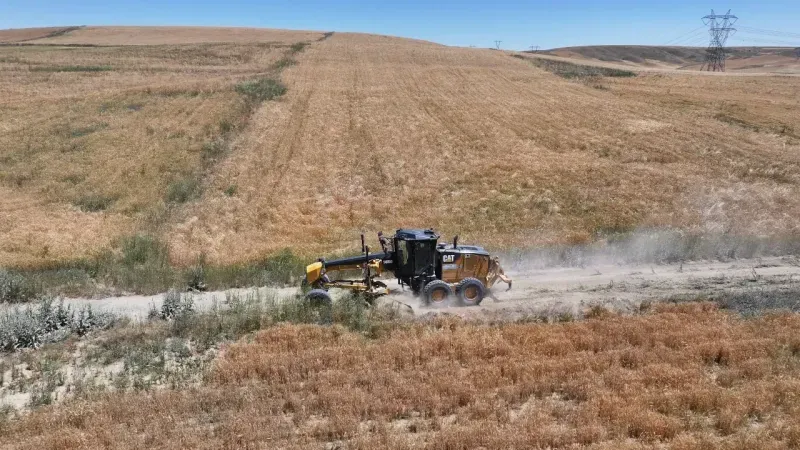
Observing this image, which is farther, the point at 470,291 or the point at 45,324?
the point at 470,291

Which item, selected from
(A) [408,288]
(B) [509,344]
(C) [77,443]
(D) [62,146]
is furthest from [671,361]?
(D) [62,146]

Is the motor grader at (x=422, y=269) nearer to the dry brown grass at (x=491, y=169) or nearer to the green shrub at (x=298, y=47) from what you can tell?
the dry brown grass at (x=491, y=169)

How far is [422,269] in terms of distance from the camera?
1416 centimetres

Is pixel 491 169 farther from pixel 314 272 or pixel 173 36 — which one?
pixel 173 36

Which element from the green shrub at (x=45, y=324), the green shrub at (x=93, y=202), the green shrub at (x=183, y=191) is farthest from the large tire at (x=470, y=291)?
the green shrub at (x=93, y=202)

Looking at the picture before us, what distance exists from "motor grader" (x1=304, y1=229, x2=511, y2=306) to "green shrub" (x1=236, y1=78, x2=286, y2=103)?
89.0 ft

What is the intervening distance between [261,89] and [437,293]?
31.7m

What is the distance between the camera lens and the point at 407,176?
2481 cm

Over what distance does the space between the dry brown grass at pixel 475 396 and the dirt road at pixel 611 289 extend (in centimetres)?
212

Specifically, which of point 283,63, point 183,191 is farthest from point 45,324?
point 283,63

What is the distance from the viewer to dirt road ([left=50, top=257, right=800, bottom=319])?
14125mm

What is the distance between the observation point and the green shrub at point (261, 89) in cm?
3988

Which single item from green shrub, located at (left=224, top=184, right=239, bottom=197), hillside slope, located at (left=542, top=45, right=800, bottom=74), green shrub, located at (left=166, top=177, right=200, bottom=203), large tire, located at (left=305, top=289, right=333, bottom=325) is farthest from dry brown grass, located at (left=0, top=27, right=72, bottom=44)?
large tire, located at (left=305, top=289, right=333, bottom=325)

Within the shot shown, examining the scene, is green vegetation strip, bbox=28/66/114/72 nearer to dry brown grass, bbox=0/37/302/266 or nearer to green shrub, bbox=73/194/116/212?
dry brown grass, bbox=0/37/302/266
